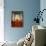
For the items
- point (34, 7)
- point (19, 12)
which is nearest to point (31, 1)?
point (34, 7)

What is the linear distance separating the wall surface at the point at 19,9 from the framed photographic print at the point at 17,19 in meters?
0.12

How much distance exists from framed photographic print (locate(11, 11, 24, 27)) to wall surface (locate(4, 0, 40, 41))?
0.12 m

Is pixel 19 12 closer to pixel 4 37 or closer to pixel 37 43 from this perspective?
pixel 4 37

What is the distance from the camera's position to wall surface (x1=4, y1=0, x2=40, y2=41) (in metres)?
5.41

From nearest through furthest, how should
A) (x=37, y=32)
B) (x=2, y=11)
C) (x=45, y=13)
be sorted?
(x=37, y=32), (x=45, y=13), (x=2, y=11)

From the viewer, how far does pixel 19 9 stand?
214 inches

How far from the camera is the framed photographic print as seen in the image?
547 centimetres

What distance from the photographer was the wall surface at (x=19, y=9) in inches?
213

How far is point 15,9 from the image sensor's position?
5.44 meters

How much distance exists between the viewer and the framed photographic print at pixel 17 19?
5.47 meters

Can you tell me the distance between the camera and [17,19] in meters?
5.49

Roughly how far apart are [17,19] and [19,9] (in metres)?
0.40

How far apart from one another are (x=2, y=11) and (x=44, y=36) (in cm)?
307

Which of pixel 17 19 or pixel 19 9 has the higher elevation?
pixel 19 9
